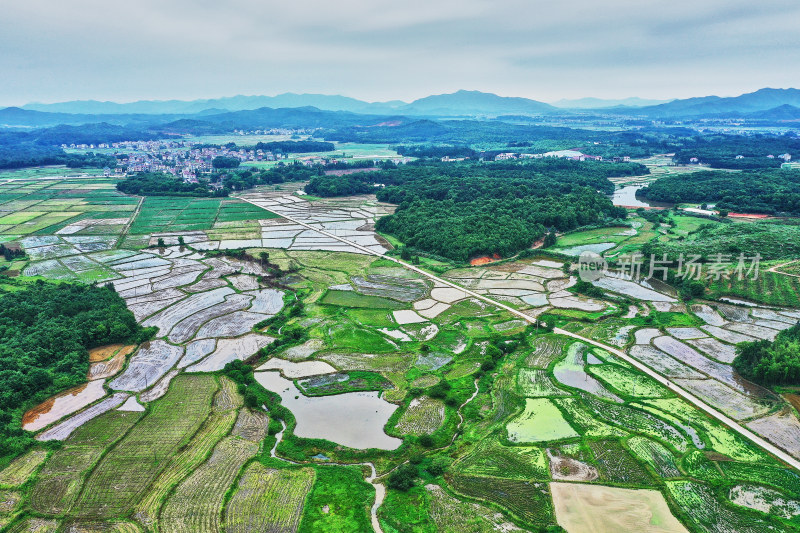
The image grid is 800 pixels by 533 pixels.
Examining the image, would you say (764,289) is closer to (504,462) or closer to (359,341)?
(504,462)

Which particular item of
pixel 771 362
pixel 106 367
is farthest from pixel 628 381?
pixel 106 367

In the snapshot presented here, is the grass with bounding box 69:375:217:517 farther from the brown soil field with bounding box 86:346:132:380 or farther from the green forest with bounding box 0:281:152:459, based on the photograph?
the green forest with bounding box 0:281:152:459

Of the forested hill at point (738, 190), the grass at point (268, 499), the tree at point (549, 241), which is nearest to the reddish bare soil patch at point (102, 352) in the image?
the grass at point (268, 499)

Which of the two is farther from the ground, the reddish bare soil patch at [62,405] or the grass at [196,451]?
the reddish bare soil patch at [62,405]

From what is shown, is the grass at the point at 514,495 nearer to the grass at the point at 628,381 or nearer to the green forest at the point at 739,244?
the grass at the point at 628,381

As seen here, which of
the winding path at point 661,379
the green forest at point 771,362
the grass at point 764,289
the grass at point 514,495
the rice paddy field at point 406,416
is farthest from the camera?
the grass at point 764,289

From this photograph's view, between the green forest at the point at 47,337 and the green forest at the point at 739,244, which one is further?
the green forest at the point at 739,244
